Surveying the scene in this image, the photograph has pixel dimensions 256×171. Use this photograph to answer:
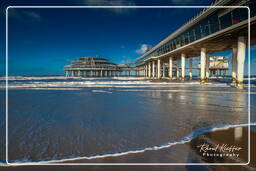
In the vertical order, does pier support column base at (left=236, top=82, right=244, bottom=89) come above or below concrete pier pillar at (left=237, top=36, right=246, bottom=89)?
below

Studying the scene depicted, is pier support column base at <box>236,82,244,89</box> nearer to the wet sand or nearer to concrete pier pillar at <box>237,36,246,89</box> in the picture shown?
concrete pier pillar at <box>237,36,246,89</box>

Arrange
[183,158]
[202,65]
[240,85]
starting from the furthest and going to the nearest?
[202,65] → [240,85] → [183,158]

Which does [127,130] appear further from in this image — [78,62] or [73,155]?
[78,62]

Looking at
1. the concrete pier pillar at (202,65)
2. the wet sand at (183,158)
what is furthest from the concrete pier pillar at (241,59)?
the wet sand at (183,158)

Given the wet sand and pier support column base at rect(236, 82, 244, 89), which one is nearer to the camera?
the wet sand

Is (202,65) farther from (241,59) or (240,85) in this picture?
(240,85)

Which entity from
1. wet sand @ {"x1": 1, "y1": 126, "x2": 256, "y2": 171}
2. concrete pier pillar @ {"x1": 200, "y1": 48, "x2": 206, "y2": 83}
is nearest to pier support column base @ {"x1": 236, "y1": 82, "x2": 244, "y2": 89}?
concrete pier pillar @ {"x1": 200, "y1": 48, "x2": 206, "y2": 83}

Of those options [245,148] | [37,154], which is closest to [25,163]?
[37,154]

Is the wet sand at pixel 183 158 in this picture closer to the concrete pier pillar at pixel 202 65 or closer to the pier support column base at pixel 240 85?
the pier support column base at pixel 240 85

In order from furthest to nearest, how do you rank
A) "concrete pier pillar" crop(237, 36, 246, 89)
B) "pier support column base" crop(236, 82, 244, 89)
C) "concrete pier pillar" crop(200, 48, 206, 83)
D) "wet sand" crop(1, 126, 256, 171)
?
"concrete pier pillar" crop(200, 48, 206, 83), "concrete pier pillar" crop(237, 36, 246, 89), "pier support column base" crop(236, 82, 244, 89), "wet sand" crop(1, 126, 256, 171)

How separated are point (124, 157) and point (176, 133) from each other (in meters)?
1.49

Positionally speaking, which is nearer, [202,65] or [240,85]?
[240,85]

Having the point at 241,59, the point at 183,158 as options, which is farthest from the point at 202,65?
the point at 183,158

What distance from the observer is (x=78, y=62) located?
3155 inches
